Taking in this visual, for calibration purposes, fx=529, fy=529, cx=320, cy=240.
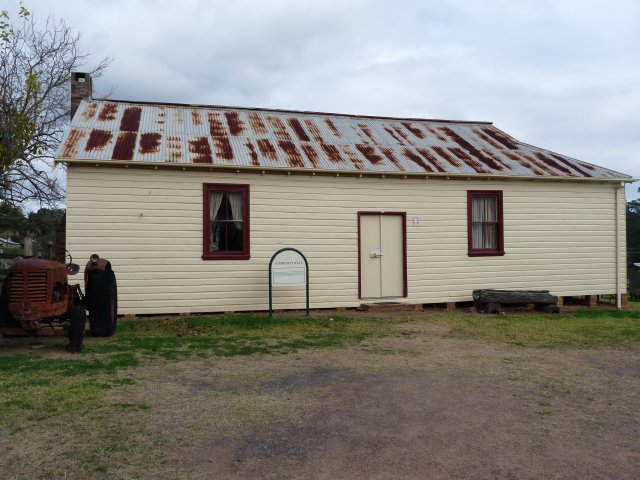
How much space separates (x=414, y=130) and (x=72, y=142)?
9.53 m

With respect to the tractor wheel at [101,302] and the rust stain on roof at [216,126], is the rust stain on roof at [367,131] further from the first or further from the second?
the tractor wheel at [101,302]

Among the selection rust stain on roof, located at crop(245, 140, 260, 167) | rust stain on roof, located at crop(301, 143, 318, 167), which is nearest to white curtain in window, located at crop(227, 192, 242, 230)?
rust stain on roof, located at crop(245, 140, 260, 167)

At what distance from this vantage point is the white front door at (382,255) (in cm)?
1271

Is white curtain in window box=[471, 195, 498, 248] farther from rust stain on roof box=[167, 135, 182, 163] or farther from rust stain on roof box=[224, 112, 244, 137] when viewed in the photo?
rust stain on roof box=[167, 135, 182, 163]

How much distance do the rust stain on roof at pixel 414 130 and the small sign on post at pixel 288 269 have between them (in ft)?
20.2

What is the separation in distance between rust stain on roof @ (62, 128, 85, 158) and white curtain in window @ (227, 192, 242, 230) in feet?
10.8

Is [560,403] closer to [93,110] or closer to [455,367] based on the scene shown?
[455,367]

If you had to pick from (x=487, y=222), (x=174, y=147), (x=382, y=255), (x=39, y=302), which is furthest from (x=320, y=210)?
(x=39, y=302)

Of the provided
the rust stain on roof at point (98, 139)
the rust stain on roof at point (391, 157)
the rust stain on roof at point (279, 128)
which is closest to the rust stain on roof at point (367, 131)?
the rust stain on roof at point (391, 157)

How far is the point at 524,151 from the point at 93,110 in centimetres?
1195

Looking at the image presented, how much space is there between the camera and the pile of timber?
12742mm

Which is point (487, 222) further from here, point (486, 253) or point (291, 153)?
point (291, 153)

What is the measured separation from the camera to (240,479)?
369cm

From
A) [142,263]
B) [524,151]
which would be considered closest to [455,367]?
[142,263]
